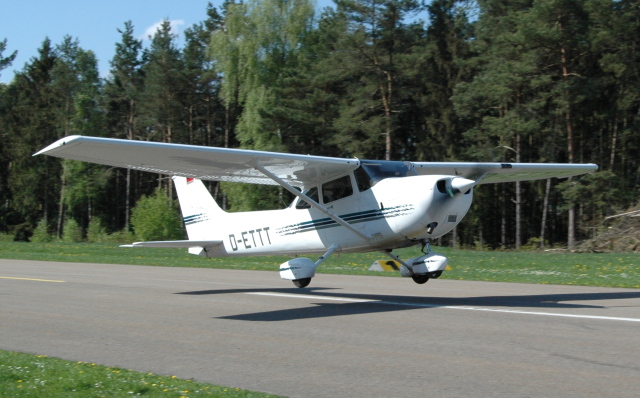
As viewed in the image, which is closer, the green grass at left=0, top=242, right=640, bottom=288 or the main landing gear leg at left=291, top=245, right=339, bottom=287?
the main landing gear leg at left=291, top=245, right=339, bottom=287

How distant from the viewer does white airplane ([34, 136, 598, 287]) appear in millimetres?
11789

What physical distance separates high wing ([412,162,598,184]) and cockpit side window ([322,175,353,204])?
5.38 ft

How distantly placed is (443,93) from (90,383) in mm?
42472

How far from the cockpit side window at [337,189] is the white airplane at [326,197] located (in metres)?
0.02

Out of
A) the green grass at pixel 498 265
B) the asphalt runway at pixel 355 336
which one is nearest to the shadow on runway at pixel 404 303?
the asphalt runway at pixel 355 336

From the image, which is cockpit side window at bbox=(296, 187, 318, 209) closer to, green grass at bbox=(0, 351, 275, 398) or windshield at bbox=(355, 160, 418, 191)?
windshield at bbox=(355, 160, 418, 191)

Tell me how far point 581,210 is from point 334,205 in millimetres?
32332

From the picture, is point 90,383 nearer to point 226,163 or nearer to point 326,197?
point 226,163

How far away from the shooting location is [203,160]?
1252cm

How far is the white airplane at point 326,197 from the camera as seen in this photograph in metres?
11.8

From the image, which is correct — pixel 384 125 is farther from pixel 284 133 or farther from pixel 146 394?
pixel 146 394

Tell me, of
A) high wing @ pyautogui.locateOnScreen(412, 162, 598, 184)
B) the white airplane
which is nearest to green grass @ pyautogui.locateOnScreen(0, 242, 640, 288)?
the white airplane

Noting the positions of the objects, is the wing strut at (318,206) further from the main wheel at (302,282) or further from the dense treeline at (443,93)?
the dense treeline at (443,93)

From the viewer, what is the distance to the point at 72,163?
67.9 m
